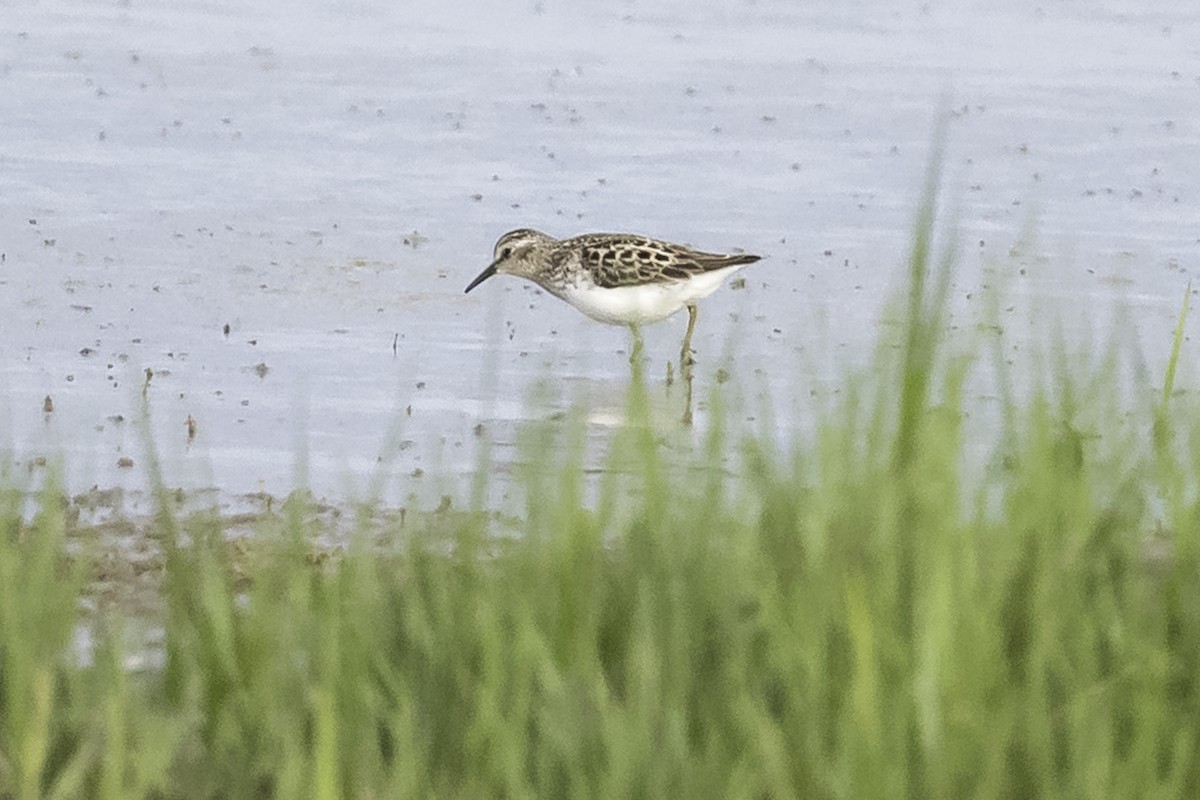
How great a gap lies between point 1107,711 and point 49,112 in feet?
34.1

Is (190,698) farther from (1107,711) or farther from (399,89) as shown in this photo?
(399,89)

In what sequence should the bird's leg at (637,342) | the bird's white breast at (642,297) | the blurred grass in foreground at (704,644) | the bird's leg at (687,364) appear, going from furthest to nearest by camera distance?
the bird's white breast at (642,297)
the bird's leg at (637,342)
the bird's leg at (687,364)
the blurred grass in foreground at (704,644)

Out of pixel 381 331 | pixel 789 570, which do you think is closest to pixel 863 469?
pixel 789 570

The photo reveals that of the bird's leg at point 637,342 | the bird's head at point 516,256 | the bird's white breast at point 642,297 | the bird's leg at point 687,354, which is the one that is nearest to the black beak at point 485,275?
the bird's head at point 516,256

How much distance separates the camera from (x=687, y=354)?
34.9 ft

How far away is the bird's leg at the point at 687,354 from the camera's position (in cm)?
1036

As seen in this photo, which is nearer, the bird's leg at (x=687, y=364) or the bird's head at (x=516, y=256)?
the bird's leg at (x=687, y=364)

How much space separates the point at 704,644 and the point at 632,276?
18.6ft

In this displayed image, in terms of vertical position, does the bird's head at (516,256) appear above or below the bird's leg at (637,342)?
above

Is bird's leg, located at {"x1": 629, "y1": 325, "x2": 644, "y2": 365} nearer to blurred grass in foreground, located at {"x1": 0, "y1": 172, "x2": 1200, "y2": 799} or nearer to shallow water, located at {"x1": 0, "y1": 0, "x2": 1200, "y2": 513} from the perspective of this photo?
shallow water, located at {"x1": 0, "y1": 0, "x2": 1200, "y2": 513}

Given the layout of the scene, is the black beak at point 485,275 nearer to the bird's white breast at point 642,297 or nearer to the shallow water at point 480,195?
the shallow water at point 480,195

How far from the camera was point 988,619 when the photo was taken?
4.75 m

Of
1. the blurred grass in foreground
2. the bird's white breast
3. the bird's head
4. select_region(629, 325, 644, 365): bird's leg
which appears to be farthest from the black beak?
the blurred grass in foreground

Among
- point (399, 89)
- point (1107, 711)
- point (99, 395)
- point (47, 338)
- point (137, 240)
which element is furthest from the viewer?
point (399, 89)
